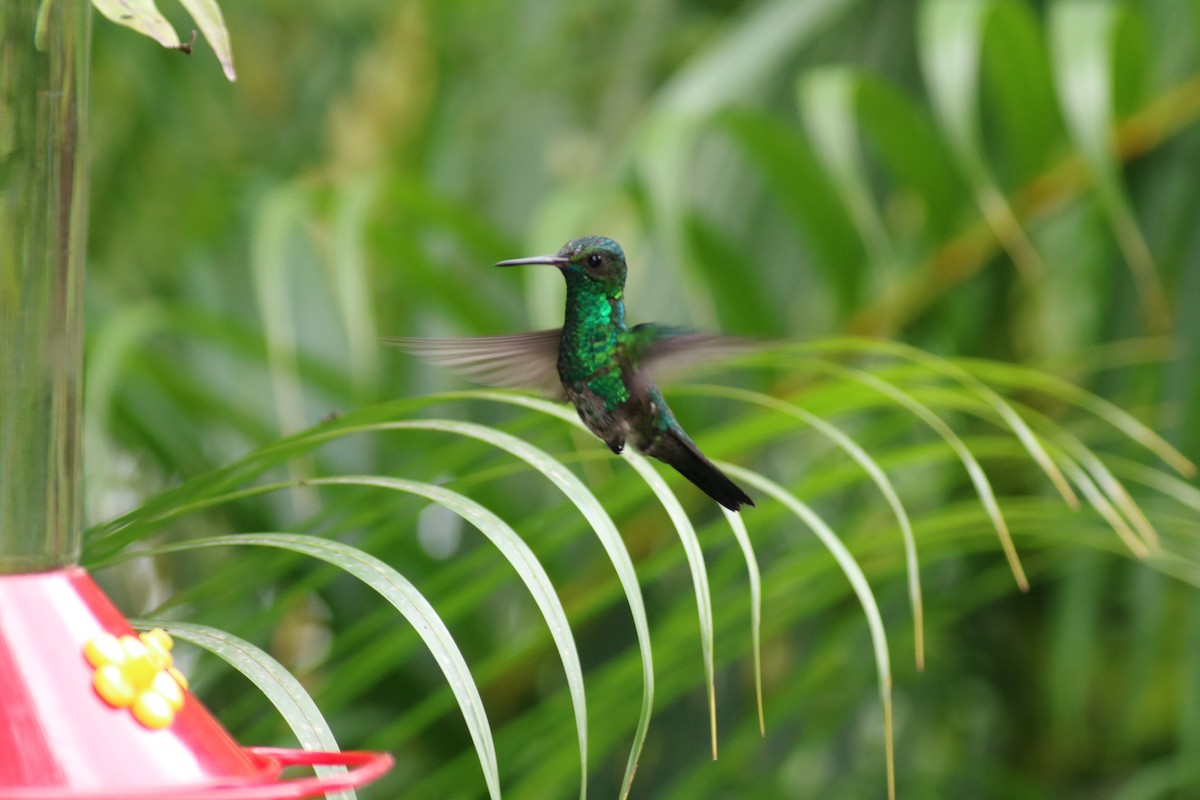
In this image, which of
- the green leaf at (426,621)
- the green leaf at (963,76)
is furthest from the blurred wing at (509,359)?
the green leaf at (963,76)

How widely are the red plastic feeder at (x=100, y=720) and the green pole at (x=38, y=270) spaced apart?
0.03 m

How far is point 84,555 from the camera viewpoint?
57 centimetres

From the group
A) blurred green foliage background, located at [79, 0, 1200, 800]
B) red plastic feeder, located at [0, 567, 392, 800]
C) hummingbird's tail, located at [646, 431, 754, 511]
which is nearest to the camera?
red plastic feeder, located at [0, 567, 392, 800]

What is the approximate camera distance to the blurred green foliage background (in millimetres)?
903

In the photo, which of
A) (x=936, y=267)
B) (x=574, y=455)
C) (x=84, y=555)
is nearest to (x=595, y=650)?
(x=936, y=267)

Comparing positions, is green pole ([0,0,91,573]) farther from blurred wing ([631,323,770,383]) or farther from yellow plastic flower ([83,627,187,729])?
blurred wing ([631,323,770,383])

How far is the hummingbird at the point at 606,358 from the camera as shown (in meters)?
0.58

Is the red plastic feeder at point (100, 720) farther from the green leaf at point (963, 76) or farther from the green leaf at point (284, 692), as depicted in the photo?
the green leaf at point (963, 76)

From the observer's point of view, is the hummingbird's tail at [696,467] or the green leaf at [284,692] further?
the hummingbird's tail at [696,467]

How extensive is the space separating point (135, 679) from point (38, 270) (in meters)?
0.16

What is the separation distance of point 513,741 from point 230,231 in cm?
67

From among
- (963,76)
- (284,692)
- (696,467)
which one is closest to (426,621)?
(284,692)

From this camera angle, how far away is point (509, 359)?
62cm

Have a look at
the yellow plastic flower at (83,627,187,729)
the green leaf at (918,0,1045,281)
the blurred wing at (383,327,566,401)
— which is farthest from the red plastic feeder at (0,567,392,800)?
the green leaf at (918,0,1045,281)
